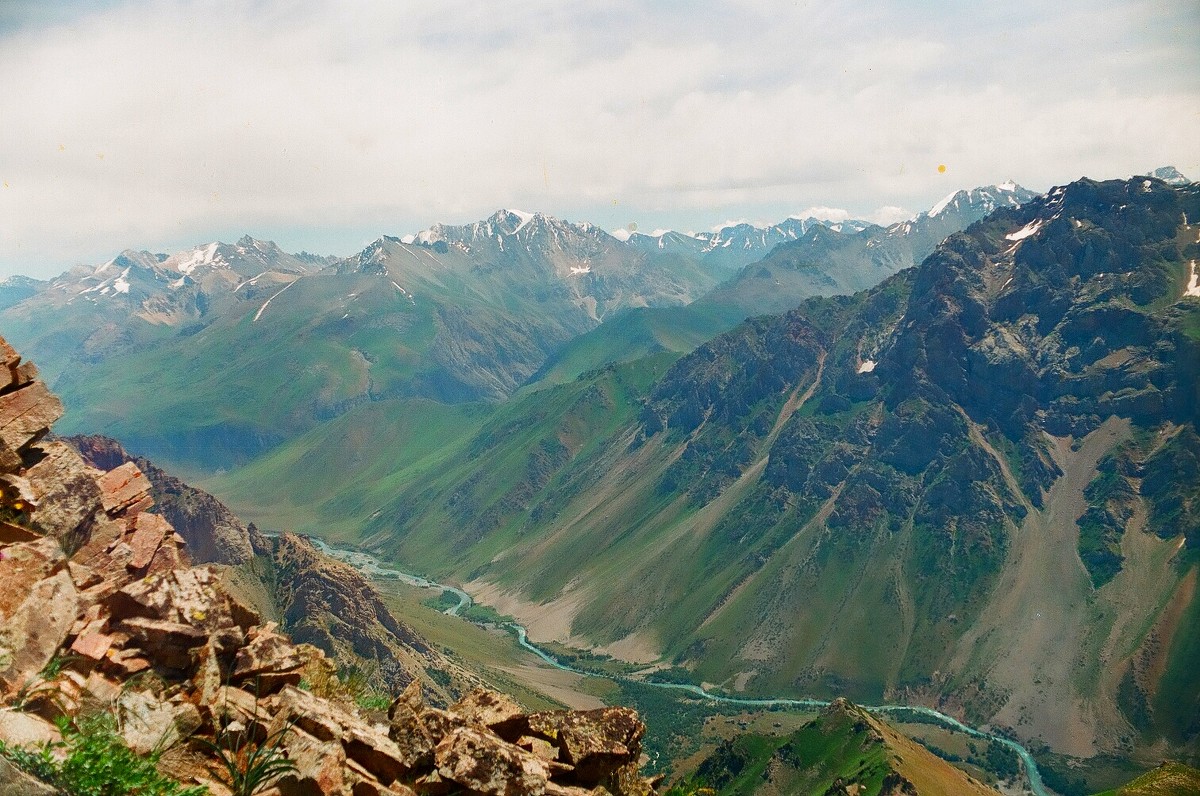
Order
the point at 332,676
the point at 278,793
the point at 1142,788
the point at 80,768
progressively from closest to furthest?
1. the point at 80,768
2. the point at 278,793
3. the point at 332,676
4. the point at 1142,788

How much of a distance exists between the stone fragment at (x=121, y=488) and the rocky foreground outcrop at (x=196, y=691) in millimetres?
4393

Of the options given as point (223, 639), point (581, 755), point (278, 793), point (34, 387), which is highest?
point (34, 387)

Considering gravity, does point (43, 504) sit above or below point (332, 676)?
above

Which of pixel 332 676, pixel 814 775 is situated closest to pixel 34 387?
pixel 332 676

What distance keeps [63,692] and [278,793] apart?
8.87 metres

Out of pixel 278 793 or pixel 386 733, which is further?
pixel 386 733

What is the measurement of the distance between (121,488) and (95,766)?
1111 inches

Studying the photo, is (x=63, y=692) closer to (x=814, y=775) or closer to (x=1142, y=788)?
(x=1142, y=788)

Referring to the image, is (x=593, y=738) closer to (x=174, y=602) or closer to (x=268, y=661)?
(x=268, y=661)

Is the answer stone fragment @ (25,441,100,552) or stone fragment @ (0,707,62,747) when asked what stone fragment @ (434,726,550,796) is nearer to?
stone fragment @ (0,707,62,747)

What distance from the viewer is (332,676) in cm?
3962

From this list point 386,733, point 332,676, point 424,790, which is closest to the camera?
point 424,790

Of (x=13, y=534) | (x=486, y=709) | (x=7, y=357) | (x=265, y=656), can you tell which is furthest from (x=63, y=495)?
(x=486, y=709)

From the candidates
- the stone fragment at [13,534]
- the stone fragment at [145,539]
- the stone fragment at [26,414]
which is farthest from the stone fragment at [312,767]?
the stone fragment at [26,414]
